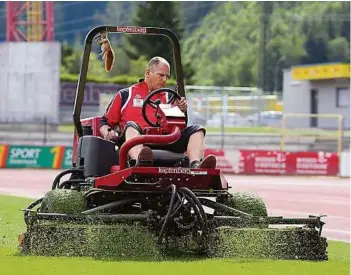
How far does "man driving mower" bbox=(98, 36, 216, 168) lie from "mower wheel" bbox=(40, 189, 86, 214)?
64 cm

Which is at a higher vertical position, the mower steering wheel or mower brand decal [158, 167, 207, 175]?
the mower steering wheel

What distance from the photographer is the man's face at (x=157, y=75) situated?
1160 centimetres

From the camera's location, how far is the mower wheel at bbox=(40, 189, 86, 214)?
10.8 meters

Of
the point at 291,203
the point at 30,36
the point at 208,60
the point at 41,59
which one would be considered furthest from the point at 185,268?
the point at 208,60

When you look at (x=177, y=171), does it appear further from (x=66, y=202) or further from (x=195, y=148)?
(x=66, y=202)

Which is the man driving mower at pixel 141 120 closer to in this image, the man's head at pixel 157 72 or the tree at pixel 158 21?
the man's head at pixel 157 72

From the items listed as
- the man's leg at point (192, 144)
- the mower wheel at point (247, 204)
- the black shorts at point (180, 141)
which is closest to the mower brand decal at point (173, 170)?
the man's leg at point (192, 144)

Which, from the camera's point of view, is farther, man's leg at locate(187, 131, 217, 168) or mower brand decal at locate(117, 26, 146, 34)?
mower brand decal at locate(117, 26, 146, 34)

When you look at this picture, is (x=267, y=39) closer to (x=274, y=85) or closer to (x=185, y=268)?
(x=274, y=85)

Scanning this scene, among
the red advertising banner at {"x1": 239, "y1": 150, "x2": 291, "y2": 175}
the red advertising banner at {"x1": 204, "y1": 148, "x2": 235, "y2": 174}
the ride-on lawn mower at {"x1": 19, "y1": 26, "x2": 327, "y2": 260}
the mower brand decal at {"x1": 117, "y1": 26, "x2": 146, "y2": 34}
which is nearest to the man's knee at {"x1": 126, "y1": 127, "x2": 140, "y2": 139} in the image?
the ride-on lawn mower at {"x1": 19, "y1": 26, "x2": 327, "y2": 260}

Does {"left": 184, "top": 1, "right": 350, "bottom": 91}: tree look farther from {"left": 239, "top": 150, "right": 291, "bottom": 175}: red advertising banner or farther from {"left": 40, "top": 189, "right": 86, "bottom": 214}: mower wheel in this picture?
{"left": 40, "top": 189, "right": 86, "bottom": 214}: mower wheel

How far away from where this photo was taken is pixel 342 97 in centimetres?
6738

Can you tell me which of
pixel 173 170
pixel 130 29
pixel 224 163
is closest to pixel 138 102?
pixel 130 29

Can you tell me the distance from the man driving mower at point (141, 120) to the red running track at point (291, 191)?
16.6 feet
